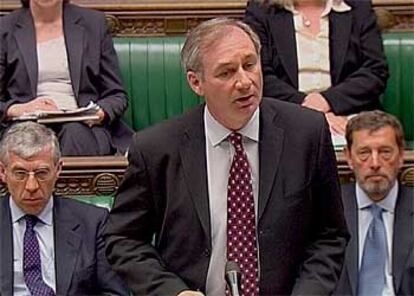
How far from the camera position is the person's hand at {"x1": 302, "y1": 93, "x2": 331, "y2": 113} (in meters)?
2.80

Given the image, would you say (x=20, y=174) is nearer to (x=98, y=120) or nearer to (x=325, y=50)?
(x=98, y=120)

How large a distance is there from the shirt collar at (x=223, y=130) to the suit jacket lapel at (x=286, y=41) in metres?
1.34

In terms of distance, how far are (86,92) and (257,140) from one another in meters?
1.38

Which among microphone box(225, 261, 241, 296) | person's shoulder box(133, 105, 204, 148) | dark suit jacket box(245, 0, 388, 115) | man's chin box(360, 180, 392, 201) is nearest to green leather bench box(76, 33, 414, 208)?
dark suit jacket box(245, 0, 388, 115)

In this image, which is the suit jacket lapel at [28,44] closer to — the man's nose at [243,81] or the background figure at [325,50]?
the background figure at [325,50]

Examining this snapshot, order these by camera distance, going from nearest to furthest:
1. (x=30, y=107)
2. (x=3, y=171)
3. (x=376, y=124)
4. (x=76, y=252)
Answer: (x=76, y=252) < (x=3, y=171) < (x=376, y=124) < (x=30, y=107)

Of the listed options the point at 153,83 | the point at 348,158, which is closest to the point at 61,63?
the point at 153,83

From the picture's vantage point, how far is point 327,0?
2.94 meters

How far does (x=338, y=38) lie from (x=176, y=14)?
55 cm

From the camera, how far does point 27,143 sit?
2154 millimetres

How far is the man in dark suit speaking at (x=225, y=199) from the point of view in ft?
4.92

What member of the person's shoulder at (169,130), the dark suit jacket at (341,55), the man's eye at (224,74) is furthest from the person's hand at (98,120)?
the man's eye at (224,74)

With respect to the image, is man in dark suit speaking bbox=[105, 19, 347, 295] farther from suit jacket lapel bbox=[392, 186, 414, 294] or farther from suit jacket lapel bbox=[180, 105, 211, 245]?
suit jacket lapel bbox=[392, 186, 414, 294]

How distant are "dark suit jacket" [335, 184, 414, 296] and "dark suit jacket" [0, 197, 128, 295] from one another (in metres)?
0.47
